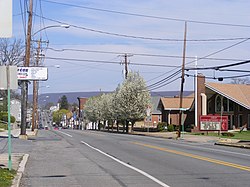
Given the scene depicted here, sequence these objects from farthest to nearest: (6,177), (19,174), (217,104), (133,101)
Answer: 1. (217,104)
2. (133,101)
3. (19,174)
4. (6,177)

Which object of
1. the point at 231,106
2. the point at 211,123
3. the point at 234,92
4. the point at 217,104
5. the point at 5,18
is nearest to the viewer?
the point at 5,18

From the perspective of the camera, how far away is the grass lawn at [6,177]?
1205 centimetres

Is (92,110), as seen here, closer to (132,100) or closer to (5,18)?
(132,100)

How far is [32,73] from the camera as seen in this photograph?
35.6m

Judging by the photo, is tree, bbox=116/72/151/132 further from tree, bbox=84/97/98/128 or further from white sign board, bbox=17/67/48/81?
tree, bbox=84/97/98/128

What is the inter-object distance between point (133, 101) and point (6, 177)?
54.7 meters

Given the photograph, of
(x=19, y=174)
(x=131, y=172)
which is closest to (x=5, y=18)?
(x=19, y=174)

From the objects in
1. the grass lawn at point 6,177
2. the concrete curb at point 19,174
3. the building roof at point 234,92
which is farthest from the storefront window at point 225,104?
the grass lawn at point 6,177

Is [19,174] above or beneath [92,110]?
beneath

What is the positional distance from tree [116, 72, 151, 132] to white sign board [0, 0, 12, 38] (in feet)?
180

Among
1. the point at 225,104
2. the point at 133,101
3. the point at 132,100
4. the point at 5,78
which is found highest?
the point at 132,100

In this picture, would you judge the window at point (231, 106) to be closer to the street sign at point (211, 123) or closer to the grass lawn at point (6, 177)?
the street sign at point (211, 123)

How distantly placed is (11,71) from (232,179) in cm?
→ 712

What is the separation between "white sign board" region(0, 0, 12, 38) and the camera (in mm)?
11836
